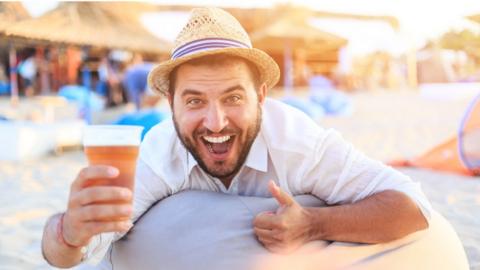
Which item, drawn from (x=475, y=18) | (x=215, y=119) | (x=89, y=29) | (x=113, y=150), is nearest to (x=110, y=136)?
(x=113, y=150)

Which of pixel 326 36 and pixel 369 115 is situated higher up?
pixel 326 36

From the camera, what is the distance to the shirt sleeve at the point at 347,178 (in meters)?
2.05

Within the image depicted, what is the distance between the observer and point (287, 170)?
2154mm

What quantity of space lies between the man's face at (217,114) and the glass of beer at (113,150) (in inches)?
22.3

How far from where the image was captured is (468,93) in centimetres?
1895

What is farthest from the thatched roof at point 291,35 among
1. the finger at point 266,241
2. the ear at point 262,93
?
the finger at point 266,241

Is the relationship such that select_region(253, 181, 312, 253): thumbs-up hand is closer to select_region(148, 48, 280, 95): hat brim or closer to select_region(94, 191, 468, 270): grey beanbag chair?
select_region(94, 191, 468, 270): grey beanbag chair

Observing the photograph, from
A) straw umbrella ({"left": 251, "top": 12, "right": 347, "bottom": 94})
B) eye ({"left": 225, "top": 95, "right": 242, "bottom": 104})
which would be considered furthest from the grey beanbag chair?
straw umbrella ({"left": 251, "top": 12, "right": 347, "bottom": 94})

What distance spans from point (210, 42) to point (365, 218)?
838mm

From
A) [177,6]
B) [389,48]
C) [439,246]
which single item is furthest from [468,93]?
[439,246]

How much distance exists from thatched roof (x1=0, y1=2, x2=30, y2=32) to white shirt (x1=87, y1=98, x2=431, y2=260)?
7193 millimetres

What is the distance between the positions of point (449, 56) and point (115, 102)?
24.7 metres

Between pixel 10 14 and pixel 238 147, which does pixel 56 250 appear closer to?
pixel 238 147

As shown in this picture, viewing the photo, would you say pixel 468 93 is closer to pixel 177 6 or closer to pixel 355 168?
pixel 177 6
